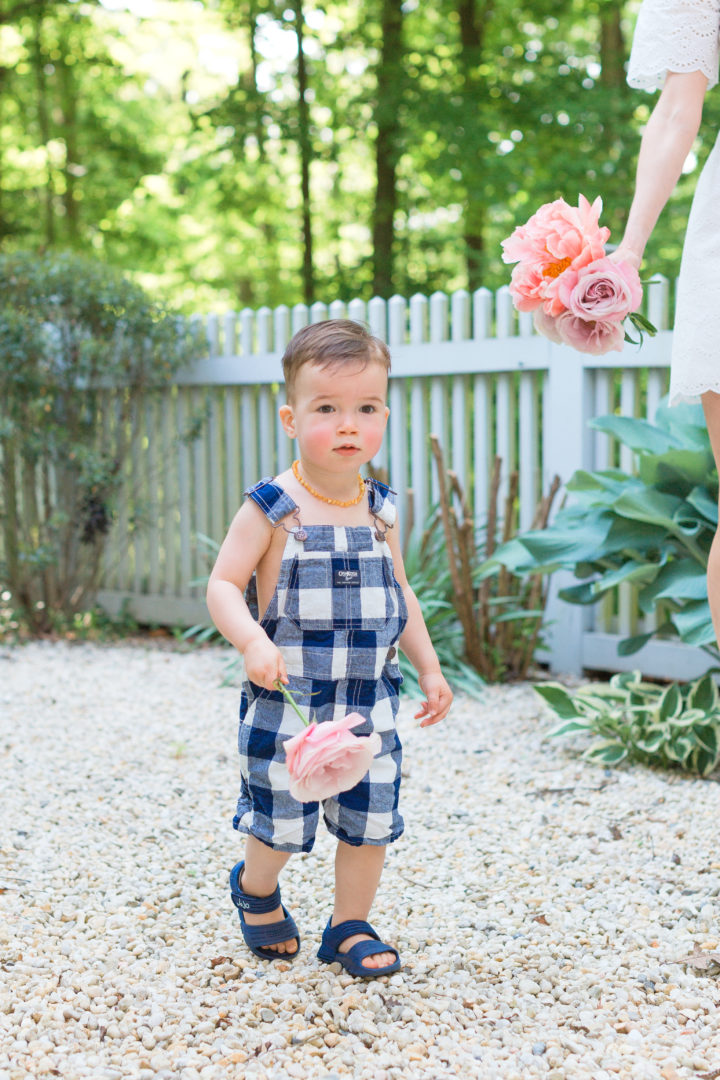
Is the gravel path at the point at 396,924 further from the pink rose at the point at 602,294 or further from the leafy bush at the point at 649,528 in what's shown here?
the pink rose at the point at 602,294

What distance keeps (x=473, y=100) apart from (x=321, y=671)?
8797 mm

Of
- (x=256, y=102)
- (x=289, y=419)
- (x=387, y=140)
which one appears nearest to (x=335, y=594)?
(x=289, y=419)

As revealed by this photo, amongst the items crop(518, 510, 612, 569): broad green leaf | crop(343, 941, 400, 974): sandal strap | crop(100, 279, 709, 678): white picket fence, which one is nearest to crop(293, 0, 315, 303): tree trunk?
crop(100, 279, 709, 678): white picket fence

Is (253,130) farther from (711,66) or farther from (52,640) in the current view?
(711,66)

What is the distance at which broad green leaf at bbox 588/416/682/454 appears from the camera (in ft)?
11.8

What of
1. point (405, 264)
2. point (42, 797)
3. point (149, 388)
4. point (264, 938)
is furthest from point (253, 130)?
point (264, 938)

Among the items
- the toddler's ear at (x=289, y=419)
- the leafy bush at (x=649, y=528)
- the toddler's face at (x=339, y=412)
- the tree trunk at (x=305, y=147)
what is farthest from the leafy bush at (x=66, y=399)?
the tree trunk at (x=305, y=147)

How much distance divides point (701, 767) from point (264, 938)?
1.72 metres

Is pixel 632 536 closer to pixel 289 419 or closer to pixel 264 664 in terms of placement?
pixel 289 419

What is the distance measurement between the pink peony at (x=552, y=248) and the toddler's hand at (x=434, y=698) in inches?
27.8

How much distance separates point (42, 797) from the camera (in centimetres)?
300

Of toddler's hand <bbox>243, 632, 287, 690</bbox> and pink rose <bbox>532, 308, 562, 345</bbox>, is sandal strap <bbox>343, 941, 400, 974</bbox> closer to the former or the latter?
toddler's hand <bbox>243, 632, 287, 690</bbox>

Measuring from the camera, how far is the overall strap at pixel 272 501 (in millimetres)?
1835

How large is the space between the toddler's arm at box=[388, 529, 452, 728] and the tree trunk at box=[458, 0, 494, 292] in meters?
8.01
